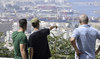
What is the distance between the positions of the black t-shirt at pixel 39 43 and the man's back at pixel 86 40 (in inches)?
12.8

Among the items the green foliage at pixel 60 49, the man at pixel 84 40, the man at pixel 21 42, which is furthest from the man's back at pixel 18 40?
the green foliage at pixel 60 49

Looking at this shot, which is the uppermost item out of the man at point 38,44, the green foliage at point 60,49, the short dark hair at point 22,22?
the short dark hair at point 22,22

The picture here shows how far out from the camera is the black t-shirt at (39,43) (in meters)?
2.61

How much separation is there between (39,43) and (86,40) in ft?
1.41

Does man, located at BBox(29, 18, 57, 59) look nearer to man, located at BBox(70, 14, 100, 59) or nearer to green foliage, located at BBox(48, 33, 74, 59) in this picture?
man, located at BBox(70, 14, 100, 59)

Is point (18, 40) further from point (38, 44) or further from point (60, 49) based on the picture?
point (60, 49)

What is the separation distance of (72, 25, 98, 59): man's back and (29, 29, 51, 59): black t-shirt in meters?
0.32

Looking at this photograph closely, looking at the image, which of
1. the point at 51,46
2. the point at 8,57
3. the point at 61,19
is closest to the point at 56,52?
the point at 51,46

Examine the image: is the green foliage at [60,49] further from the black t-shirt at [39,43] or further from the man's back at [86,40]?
the man's back at [86,40]

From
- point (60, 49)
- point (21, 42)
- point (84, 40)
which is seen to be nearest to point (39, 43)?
point (21, 42)

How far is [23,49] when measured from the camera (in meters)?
2.54

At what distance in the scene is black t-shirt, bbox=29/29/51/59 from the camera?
2607 millimetres

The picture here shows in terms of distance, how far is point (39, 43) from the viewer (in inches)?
104

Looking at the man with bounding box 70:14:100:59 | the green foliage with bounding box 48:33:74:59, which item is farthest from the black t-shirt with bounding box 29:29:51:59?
the green foliage with bounding box 48:33:74:59
